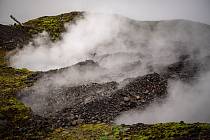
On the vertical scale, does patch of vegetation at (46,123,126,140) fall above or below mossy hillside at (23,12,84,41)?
below

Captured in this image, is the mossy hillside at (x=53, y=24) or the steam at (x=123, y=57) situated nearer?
the steam at (x=123, y=57)

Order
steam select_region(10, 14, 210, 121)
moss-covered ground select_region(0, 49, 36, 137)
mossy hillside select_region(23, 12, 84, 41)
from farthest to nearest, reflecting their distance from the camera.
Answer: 1. mossy hillside select_region(23, 12, 84, 41)
2. steam select_region(10, 14, 210, 121)
3. moss-covered ground select_region(0, 49, 36, 137)

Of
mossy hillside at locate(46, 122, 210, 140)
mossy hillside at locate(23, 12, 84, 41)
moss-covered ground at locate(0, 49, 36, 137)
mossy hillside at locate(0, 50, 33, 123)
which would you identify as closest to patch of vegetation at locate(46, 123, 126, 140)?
mossy hillside at locate(46, 122, 210, 140)

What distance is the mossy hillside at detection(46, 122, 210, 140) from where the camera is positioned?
26.4 feet

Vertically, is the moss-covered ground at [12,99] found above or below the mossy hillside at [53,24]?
below

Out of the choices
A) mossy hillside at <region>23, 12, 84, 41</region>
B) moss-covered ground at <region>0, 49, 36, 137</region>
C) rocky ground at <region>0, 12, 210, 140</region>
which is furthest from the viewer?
mossy hillside at <region>23, 12, 84, 41</region>

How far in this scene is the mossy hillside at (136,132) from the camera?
26.4 feet

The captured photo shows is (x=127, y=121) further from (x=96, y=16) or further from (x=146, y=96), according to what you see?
(x=96, y=16)

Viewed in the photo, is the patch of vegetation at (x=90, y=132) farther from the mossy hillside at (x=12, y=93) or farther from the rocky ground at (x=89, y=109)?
the mossy hillside at (x=12, y=93)

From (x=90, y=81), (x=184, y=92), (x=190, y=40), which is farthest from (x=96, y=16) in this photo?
(x=184, y=92)

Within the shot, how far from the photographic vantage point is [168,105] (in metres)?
11.9

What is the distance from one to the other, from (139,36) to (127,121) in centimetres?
1554

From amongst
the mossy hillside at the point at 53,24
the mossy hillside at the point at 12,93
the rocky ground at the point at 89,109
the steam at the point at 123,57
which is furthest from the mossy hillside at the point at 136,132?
the mossy hillside at the point at 53,24

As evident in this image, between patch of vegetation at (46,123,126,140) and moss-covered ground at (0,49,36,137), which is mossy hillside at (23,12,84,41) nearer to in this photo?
moss-covered ground at (0,49,36,137)
